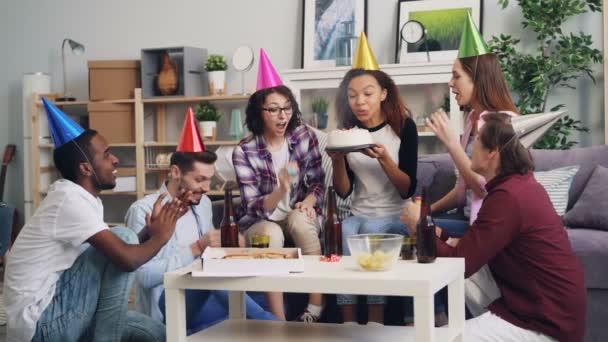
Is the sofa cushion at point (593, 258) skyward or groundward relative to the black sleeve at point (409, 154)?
groundward

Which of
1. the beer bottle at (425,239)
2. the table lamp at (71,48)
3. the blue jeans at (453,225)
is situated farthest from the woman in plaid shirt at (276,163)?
the table lamp at (71,48)

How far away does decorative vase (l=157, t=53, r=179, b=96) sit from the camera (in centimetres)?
552

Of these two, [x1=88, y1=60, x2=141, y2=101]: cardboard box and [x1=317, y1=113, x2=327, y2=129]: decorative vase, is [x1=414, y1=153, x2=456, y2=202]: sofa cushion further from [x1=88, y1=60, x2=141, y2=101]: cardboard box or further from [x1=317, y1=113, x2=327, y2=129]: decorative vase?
[x1=88, y1=60, x2=141, y2=101]: cardboard box

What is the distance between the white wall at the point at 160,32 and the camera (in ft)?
16.1

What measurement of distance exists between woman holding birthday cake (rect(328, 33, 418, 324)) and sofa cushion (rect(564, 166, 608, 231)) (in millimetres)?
863

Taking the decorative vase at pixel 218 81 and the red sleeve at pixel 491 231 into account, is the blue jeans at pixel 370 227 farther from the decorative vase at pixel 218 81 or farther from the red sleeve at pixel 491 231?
the decorative vase at pixel 218 81

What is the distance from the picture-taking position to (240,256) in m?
2.30

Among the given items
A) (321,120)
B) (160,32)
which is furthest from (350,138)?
(160,32)

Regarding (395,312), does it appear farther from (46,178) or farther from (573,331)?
(46,178)

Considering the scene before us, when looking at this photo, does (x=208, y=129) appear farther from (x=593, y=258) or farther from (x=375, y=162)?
(x=593, y=258)

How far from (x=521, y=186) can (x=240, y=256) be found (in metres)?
0.83

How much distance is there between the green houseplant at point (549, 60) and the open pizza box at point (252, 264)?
2.68m

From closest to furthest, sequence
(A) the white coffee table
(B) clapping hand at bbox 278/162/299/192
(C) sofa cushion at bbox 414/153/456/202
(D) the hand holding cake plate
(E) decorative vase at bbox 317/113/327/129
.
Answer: (A) the white coffee table
(D) the hand holding cake plate
(B) clapping hand at bbox 278/162/299/192
(C) sofa cushion at bbox 414/153/456/202
(E) decorative vase at bbox 317/113/327/129

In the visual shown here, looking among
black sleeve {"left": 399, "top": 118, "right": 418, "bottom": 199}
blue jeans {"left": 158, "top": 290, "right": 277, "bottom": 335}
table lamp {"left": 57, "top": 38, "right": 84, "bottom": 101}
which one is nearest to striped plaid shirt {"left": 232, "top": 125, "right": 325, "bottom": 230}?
black sleeve {"left": 399, "top": 118, "right": 418, "bottom": 199}
